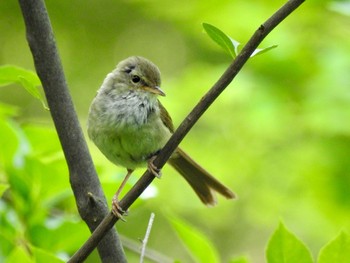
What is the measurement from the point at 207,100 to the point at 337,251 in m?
0.57

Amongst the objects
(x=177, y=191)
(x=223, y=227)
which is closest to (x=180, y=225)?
(x=177, y=191)

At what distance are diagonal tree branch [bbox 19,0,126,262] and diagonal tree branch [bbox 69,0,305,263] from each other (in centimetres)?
25

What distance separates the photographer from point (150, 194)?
277 cm

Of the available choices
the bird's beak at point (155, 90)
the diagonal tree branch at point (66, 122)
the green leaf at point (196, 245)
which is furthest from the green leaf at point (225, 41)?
the bird's beak at point (155, 90)

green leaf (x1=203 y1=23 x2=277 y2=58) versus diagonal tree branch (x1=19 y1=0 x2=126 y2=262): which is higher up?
green leaf (x1=203 y1=23 x2=277 y2=58)

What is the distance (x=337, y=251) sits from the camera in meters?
1.98

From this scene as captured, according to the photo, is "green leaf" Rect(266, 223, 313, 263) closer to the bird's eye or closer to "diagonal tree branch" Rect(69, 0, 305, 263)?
"diagonal tree branch" Rect(69, 0, 305, 263)

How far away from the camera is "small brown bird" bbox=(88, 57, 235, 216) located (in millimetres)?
3176

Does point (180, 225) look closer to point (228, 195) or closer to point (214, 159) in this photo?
point (228, 195)

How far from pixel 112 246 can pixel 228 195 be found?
5.08 ft

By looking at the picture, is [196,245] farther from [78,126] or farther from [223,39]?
[223,39]

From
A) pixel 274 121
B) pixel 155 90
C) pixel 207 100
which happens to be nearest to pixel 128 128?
pixel 155 90

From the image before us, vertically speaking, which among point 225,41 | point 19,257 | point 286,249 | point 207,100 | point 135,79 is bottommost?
point 19,257

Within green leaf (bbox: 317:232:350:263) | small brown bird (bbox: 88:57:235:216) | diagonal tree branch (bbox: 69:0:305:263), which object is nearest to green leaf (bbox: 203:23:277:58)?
diagonal tree branch (bbox: 69:0:305:263)
